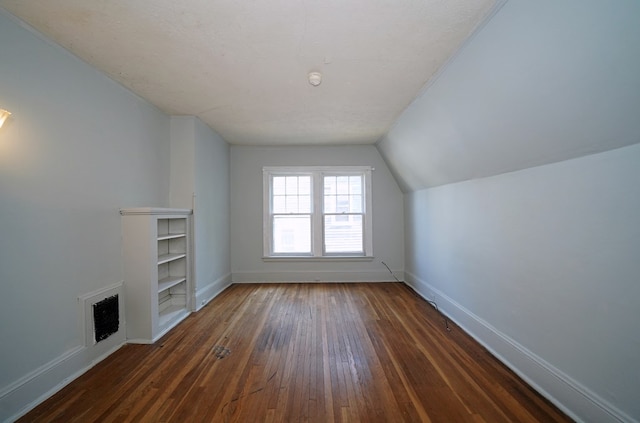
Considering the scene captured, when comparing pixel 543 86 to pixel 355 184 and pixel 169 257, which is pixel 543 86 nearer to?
pixel 355 184

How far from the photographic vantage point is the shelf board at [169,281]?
289cm

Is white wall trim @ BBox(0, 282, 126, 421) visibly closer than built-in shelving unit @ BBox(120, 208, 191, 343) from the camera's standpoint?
Yes

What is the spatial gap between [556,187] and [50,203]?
11.6 ft

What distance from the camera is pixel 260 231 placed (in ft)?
15.4

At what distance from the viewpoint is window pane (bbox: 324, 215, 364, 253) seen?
188 inches

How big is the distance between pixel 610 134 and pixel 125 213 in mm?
3647

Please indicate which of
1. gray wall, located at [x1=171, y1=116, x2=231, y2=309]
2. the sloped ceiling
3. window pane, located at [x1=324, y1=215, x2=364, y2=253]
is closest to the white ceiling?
the sloped ceiling

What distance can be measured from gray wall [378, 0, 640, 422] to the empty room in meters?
0.01

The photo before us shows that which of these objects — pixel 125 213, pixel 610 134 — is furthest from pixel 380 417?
pixel 125 213

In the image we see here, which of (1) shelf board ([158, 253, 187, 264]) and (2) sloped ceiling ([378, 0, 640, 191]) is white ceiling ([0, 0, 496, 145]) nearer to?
(2) sloped ceiling ([378, 0, 640, 191])

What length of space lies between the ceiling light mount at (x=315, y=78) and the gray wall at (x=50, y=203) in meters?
Result: 1.86

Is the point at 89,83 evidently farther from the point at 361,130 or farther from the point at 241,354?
the point at 361,130

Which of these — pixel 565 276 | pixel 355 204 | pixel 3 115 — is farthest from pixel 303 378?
pixel 355 204

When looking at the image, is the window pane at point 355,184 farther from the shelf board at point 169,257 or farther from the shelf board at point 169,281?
the shelf board at point 169,281
